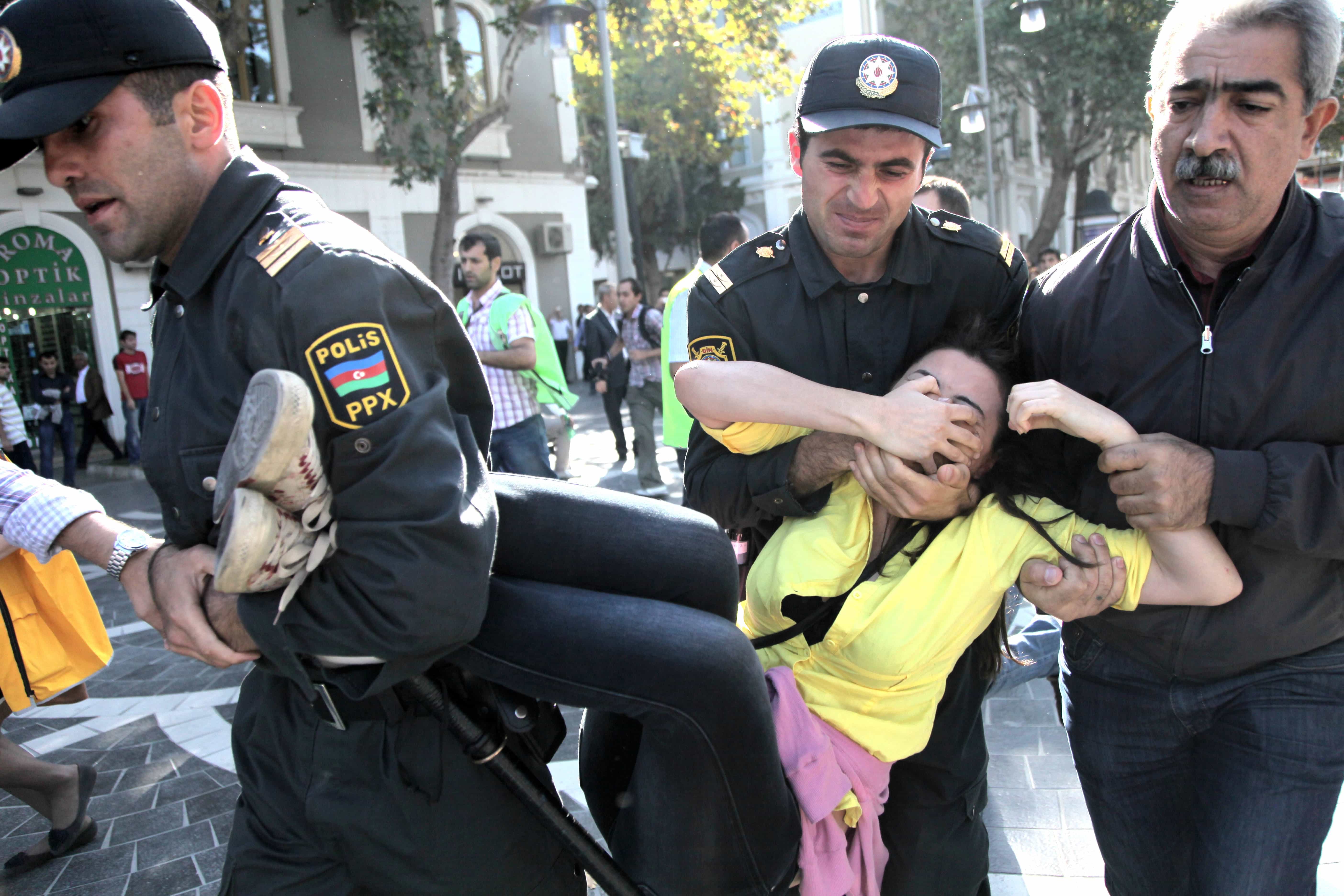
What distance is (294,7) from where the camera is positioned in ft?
Result: 50.8

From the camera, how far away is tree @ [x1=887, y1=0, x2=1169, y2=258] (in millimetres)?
20938

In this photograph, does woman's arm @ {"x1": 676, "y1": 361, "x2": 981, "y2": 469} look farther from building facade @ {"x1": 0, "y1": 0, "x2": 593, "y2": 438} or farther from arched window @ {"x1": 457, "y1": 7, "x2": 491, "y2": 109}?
arched window @ {"x1": 457, "y1": 7, "x2": 491, "y2": 109}

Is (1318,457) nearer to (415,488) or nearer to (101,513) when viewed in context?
(415,488)

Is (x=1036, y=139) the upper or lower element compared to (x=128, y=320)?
upper

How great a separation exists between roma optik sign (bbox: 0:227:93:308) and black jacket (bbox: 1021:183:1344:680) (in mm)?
15387

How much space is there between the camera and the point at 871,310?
2.31m

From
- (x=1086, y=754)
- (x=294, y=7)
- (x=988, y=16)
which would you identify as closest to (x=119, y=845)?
(x=1086, y=754)

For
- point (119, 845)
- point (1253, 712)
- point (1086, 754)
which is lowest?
point (119, 845)

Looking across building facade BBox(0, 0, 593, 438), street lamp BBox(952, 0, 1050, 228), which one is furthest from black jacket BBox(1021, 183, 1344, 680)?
street lamp BBox(952, 0, 1050, 228)

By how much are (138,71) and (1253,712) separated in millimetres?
2210

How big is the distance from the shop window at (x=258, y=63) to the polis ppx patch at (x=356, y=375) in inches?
603

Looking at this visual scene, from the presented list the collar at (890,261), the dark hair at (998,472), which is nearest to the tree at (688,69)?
the collar at (890,261)

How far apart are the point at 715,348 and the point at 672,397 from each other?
364 centimetres

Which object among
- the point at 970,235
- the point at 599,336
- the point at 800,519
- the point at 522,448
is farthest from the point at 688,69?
the point at 800,519
